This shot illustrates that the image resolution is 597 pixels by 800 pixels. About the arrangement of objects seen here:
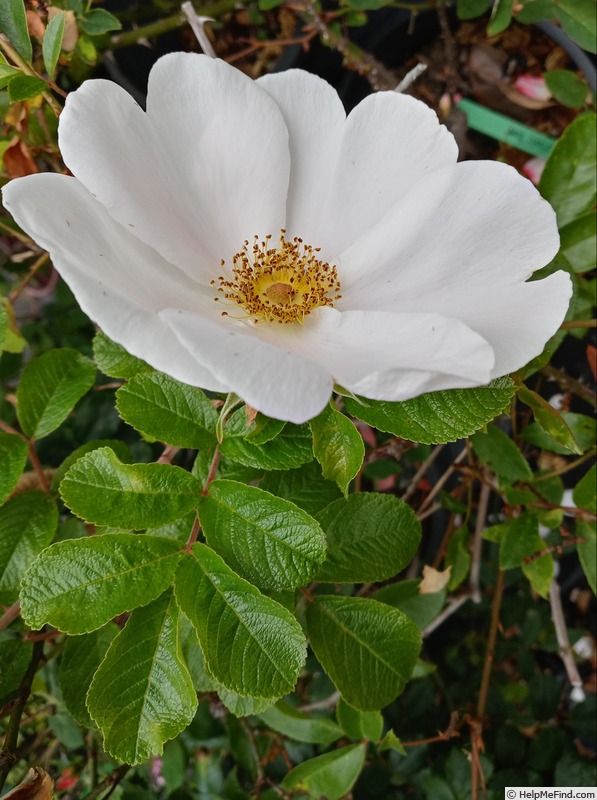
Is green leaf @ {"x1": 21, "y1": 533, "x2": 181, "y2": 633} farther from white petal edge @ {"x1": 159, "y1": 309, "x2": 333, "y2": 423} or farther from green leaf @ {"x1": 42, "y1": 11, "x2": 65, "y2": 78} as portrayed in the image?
Result: green leaf @ {"x1": 42, "y1": 11, "x2": 65, "y2": 78}

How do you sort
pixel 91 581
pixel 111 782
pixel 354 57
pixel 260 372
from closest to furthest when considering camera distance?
pixel 260 372 < pixel 91 581 < pixel 111 782 < pixel 354 57

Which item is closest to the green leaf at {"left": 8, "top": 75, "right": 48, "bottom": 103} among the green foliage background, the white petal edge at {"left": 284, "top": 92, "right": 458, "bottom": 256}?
the green foliage background

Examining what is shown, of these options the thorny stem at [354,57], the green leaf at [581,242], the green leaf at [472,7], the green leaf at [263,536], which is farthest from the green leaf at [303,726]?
the green leaf at [472,7]

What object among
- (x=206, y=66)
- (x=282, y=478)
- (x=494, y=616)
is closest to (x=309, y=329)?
(x=282, y=478)

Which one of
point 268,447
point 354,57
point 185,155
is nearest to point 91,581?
point 268,447

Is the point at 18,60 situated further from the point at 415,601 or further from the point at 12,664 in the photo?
the point at 415,601

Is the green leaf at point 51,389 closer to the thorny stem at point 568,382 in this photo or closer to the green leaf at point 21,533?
the green leaf at point 21,533

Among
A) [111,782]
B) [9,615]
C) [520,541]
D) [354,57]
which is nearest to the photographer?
[9,615]
